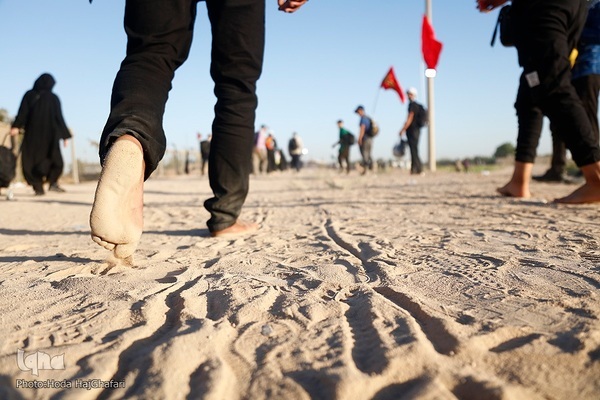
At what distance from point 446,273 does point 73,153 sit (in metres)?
13.9

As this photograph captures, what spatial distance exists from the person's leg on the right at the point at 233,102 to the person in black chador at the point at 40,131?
16.4ft

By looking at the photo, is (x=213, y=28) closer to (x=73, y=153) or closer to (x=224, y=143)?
(x=224, y=143)

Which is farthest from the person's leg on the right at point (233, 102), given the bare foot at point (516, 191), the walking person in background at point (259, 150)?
the walking person in background at point (259, 150)

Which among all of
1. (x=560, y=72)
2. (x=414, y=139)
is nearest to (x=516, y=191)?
(x=560, y=72)

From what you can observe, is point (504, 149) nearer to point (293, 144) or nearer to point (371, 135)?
point (293, 144)

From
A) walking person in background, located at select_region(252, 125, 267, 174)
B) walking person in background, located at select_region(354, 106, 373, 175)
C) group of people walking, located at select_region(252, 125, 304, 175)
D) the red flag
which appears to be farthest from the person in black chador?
the red flag

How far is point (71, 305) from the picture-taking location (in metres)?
1.01

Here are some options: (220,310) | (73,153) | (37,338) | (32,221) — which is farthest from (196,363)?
(73,153)

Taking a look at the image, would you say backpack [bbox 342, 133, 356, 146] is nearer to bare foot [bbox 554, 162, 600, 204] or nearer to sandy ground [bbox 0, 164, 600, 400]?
bare foot [bbox 554, 162, 600, 204]

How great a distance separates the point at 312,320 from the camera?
88 cm

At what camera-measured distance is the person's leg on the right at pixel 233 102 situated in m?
1.77

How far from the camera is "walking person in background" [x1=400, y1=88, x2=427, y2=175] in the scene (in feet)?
29.9
